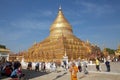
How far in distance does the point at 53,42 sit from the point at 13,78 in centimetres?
4498

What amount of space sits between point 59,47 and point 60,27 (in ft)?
37.7

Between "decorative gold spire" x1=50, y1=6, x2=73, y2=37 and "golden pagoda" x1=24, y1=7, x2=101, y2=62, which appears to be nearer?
"golden pagoda" x1=24, y1=7, x2=101, y2=62

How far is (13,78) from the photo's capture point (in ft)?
28.3

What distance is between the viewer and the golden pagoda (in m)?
49.8

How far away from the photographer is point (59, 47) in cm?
5009


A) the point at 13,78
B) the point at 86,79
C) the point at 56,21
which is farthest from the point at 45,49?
the point at 13,78

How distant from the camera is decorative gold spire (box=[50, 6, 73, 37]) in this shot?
5978 cm

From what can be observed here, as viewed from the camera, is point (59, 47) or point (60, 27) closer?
point (59, 47)

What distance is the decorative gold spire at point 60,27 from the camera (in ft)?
196

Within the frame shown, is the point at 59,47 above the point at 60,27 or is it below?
below

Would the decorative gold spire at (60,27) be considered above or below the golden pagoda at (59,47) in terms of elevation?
above

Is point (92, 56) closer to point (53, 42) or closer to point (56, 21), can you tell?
point (53, 42)

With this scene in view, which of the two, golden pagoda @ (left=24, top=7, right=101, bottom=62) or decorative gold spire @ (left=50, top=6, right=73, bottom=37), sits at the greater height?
decorative gold spire @ (left=50, top=6, right=73, bottom=37)

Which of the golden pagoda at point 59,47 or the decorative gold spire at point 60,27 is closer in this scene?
the golden pagoda at point 59,47
